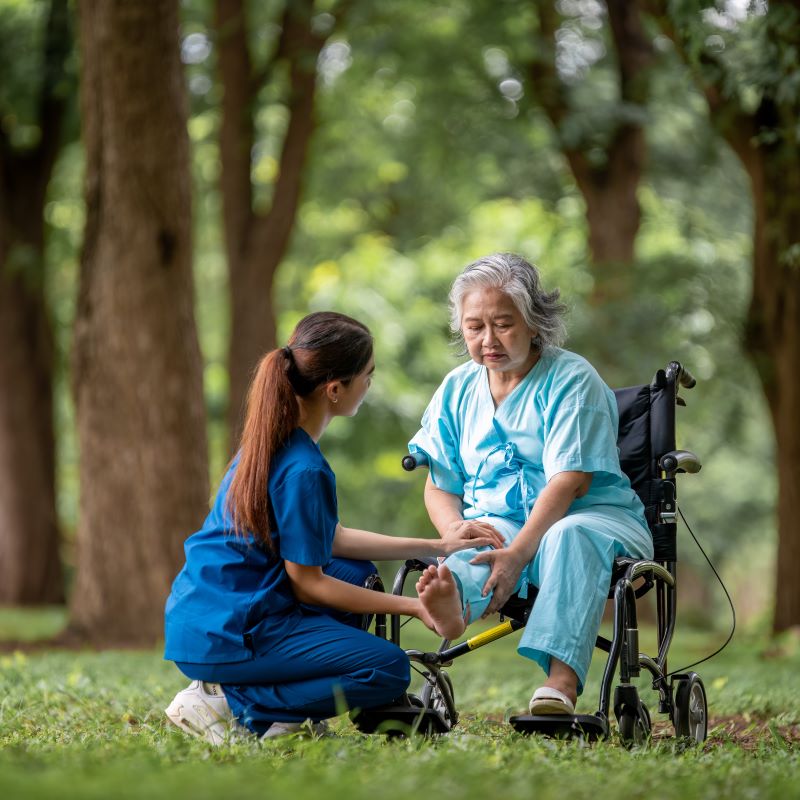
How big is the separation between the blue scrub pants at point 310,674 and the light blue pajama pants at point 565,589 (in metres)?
0.29

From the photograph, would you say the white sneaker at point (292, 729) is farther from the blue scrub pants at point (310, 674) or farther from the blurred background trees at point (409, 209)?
the blurred background trees at point (409, 209)

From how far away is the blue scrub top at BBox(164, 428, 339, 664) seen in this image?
357 centimetres

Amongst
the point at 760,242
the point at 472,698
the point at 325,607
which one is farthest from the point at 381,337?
the point at 325,607

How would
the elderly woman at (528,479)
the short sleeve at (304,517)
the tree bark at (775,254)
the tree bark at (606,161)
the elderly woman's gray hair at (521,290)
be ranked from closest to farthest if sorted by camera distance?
the short sleeve at (304,517) → the elderly woman at (528,479) → the elderly woman's gray hair at (521,290) → the tree bark at (775,254) → the tree bark at (606,161)

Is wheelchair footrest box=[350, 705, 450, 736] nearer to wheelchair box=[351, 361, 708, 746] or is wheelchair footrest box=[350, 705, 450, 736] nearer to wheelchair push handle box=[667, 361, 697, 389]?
wheelchair box=[351, 361, 708, 746]

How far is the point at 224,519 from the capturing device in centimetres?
370

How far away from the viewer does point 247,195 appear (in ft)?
37.4

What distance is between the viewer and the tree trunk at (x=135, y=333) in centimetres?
807

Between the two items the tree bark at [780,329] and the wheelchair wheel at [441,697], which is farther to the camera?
the tree bark at [780,329]

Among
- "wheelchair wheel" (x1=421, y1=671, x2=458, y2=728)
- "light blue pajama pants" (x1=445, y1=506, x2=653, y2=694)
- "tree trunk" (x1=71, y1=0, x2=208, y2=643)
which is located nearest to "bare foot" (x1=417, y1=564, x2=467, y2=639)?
"light blue pajama pants" (x1=445, y1=506, x2=653, y2=694)

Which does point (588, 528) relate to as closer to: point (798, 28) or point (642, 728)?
point (642, 728)

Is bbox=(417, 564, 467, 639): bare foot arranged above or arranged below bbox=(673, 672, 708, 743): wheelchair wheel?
above

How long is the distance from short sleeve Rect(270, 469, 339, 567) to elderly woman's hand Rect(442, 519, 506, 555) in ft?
1.36

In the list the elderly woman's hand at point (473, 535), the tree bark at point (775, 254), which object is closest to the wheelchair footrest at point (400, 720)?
the elderly woman's hand at point (473, 535)
